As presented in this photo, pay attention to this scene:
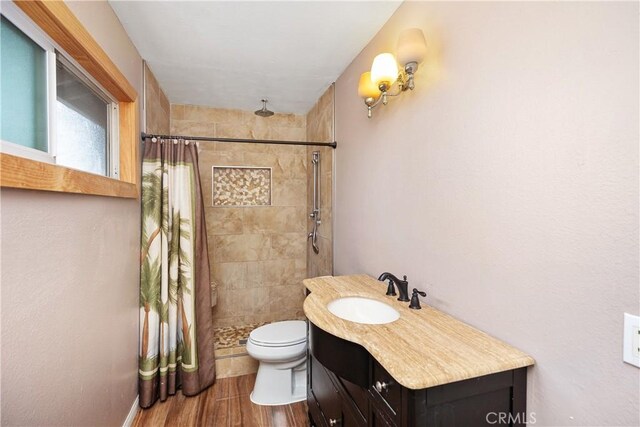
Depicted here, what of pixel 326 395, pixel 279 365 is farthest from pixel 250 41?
pixel 279 365

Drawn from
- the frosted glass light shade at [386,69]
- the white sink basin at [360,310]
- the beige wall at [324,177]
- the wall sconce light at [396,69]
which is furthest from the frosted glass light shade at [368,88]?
the white sink basin at [360,310]

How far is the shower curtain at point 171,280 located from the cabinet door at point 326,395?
40.1 inches

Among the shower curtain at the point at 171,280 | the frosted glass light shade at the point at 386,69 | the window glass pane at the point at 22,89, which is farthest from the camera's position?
Result: the shower curtain at the point at 171,280

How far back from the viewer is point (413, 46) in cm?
124

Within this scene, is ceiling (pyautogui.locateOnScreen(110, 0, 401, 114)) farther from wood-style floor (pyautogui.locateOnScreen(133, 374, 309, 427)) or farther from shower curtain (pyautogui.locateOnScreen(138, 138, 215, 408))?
wood-style floor (pyautogui.locateOnScreen(133, 374, 309, 427))

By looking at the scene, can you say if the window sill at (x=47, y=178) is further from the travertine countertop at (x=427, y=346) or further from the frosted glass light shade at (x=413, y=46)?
the frosted glass light shade at (x=413, y=46)

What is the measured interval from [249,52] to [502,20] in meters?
1.56

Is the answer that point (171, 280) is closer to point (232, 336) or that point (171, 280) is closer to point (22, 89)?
point (232, 336)

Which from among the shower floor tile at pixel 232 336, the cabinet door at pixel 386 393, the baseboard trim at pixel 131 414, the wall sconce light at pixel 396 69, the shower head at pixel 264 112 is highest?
the shower head at pixel 264 112

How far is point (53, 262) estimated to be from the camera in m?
1.05

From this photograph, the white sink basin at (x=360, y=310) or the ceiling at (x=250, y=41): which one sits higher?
the ceiling at (x=250, y=41)

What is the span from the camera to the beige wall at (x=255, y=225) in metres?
3.01

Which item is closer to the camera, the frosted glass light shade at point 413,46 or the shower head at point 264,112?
the frosted glass light shade at point 413,46

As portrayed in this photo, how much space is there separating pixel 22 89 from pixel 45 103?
13 cm
